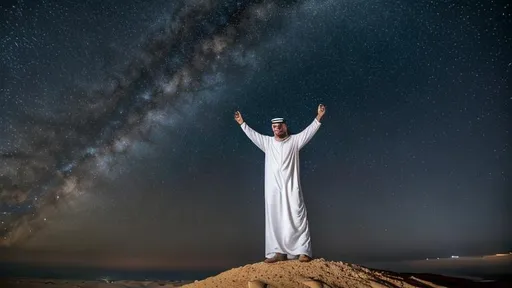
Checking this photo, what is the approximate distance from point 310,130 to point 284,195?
136 cm

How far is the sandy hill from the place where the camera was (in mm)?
8055

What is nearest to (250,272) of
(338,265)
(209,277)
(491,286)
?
(209,277)

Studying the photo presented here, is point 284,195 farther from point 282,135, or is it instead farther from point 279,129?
point 279,129

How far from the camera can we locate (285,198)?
30.2ft

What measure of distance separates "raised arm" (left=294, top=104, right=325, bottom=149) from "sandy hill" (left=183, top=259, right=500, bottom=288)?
7.52ft

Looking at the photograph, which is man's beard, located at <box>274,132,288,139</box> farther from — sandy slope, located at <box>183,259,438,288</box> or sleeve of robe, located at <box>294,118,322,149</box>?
sandy slope, located at <box>183,259,438,288</box>

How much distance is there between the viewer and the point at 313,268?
862 cm

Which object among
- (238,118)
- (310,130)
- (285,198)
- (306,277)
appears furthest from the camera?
(238,118)

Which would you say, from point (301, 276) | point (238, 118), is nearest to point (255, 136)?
point (238, 118)

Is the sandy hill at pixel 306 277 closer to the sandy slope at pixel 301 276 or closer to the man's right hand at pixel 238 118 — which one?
the sandy slope at pixel 301 276

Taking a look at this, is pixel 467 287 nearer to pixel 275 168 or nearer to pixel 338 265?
pixel 338 265

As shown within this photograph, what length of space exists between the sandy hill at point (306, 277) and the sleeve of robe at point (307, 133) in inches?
89.5

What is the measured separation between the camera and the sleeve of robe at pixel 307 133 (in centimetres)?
936

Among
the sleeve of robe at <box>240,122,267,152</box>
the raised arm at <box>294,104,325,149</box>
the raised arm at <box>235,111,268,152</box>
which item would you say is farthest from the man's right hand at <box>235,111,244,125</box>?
the raised arm at <box>294,104,325,149</box>
